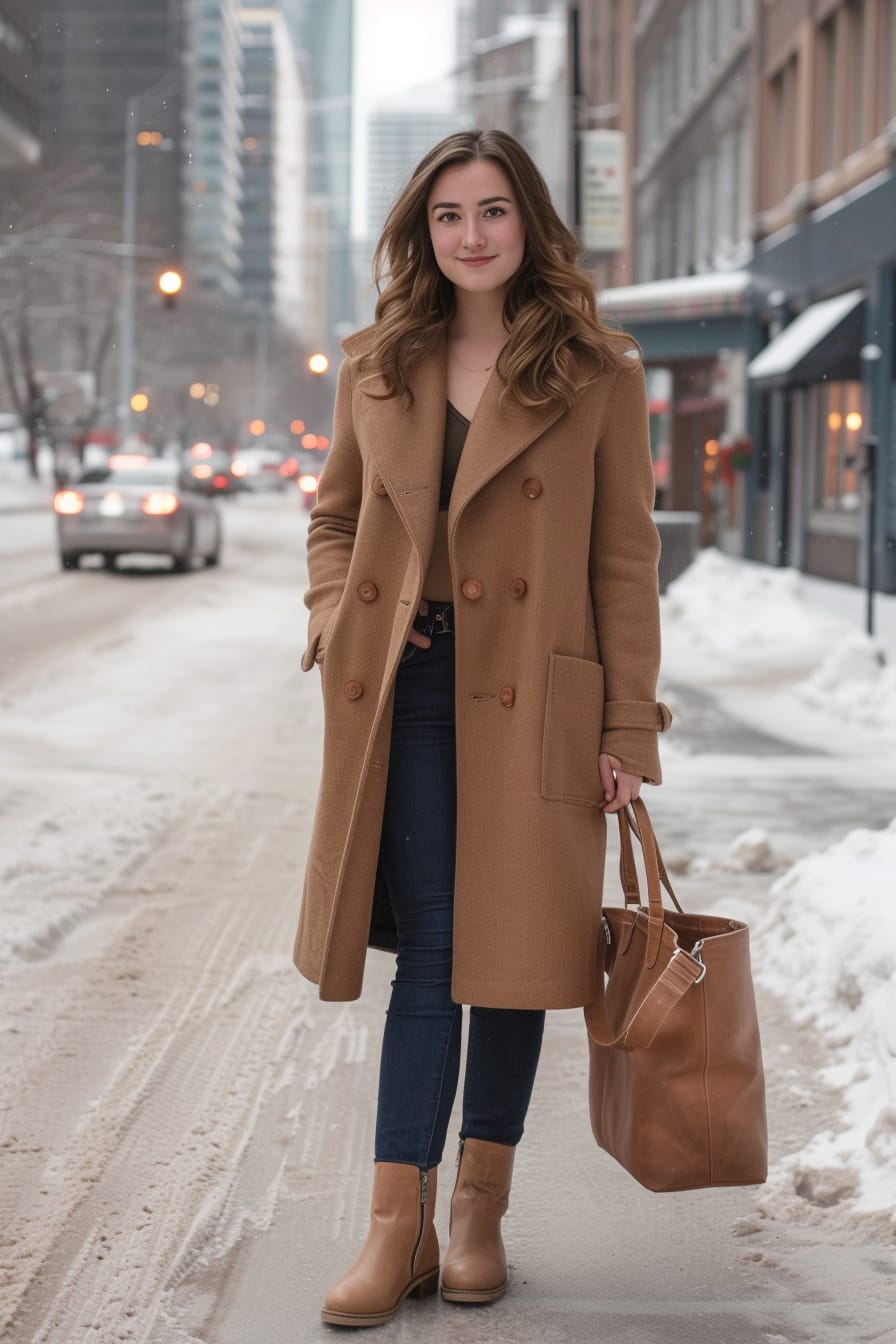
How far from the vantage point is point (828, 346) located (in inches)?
941

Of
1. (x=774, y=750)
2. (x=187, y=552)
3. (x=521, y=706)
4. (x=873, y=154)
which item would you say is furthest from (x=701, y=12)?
(x=521, y=706)

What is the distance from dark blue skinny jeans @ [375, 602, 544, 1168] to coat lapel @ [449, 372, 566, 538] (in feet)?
0.68

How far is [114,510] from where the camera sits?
2400 centimetres

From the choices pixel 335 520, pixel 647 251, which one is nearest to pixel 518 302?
pixel 335 520

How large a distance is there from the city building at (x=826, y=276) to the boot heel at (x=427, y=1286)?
17.3 meters

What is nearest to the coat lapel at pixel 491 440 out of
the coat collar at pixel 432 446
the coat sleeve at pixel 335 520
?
the coat collar at pixel 432 446

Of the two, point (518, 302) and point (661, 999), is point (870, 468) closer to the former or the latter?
point (518, 302)

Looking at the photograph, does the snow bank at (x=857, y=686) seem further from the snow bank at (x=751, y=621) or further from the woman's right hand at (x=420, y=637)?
the woman's right hand at (x=420, y=637)

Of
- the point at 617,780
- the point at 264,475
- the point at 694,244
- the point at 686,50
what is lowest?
the point at 617,780

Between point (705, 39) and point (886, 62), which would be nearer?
point (886, 62)

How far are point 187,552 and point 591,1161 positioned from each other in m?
21.0

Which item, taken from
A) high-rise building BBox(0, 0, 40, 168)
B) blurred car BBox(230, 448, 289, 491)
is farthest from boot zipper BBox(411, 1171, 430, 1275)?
blurred car BBox(230, 448, 289, 491)

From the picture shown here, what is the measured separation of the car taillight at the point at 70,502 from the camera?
2372cm

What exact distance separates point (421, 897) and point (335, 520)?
28.8 inches
